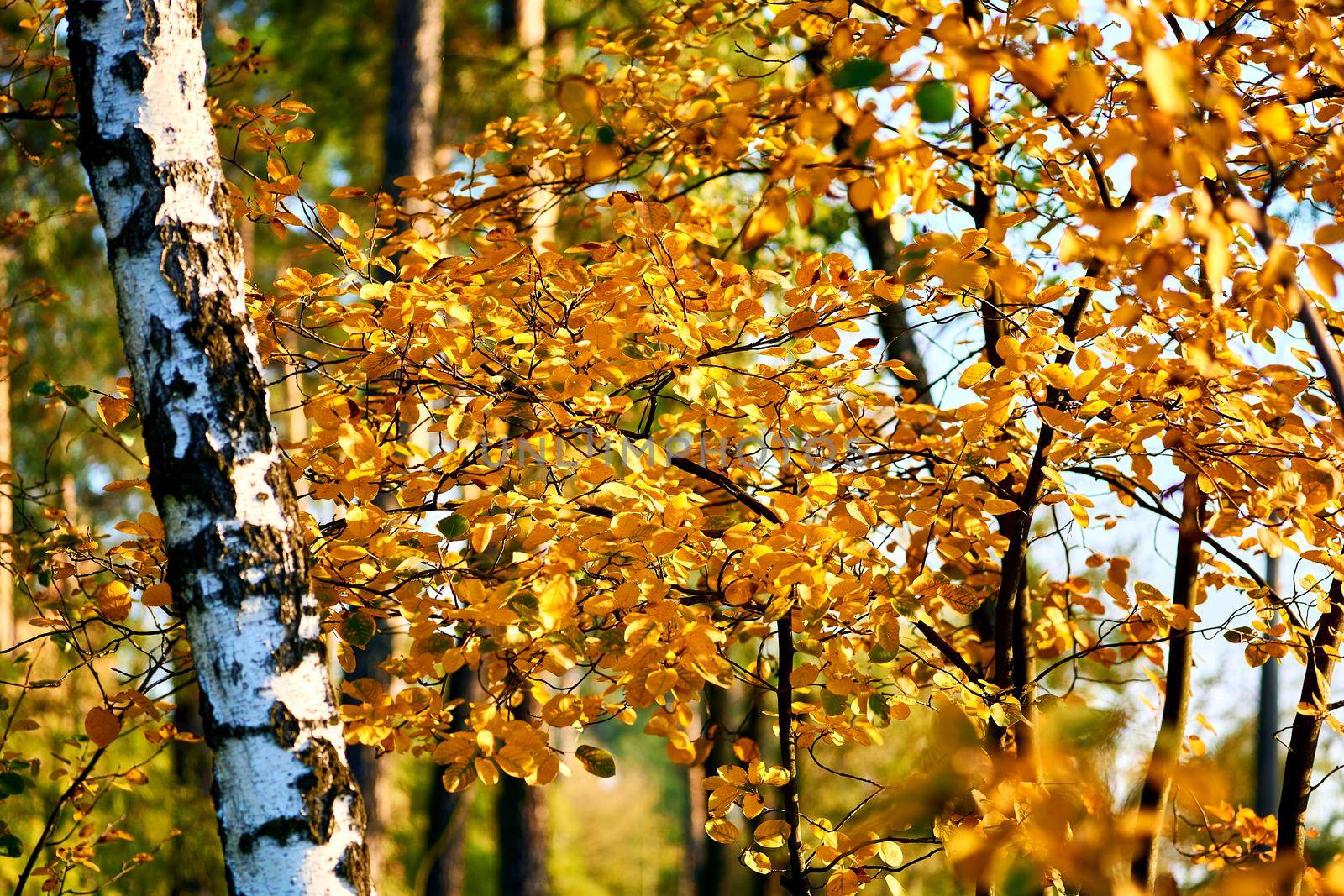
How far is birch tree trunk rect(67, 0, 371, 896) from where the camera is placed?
4.64 ft

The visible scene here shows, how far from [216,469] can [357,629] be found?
43cm

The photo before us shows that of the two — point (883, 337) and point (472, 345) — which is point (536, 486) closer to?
point (472, 345)

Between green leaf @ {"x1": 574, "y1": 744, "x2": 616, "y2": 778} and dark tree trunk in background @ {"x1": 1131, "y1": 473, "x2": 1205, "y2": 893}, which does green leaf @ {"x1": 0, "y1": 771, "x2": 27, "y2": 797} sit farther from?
dark tree trunk in background @ {"x1": 1131, "y1": 473, "x2": 1205, "y2": 893}

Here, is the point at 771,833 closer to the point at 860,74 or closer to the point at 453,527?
the point at 453,527

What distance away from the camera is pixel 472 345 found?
181 centimetres

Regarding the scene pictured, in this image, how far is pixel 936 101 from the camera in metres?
0.97

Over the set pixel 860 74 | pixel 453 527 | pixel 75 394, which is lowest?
pixel 453 527

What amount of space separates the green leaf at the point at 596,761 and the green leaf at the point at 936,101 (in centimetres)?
128

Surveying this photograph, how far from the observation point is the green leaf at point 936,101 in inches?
38.0

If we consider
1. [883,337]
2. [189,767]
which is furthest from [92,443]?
[883,337]

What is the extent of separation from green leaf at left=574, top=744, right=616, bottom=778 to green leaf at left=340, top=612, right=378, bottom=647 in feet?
1.44

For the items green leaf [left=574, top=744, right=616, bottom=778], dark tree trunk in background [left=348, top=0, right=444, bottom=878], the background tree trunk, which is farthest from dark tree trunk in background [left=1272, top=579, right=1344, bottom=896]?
the background tree trunk

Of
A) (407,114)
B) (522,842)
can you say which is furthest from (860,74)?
(522,842)

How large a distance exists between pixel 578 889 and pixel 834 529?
11.5 meters
